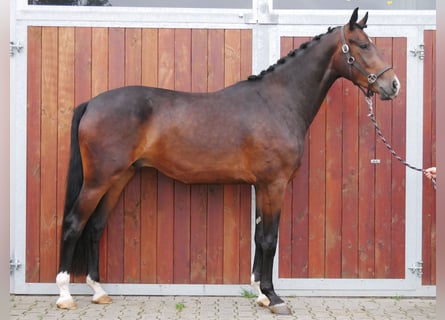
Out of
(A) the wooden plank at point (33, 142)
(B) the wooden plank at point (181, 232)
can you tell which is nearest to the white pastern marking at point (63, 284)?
(A) the wooden plank at point (33, 142)

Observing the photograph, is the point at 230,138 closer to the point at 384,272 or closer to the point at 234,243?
the point at 234,243

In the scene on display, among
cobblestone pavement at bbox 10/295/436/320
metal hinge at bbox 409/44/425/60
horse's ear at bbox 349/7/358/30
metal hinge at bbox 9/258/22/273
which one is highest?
horse's ear at bbox 349/7/358/30

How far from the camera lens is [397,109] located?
5031mm

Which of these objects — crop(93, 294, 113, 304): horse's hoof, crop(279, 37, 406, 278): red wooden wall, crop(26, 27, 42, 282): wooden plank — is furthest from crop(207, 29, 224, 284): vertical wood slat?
crop(26, 27, 42, 282): wooden plank

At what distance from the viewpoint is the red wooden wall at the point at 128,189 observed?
194 inches

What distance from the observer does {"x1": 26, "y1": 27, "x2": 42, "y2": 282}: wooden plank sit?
493 centimetres

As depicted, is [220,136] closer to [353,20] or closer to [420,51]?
[353,20]

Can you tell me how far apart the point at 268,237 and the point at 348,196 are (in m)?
0.97

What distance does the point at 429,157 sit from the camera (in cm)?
502

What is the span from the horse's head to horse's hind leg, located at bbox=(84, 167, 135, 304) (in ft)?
6.38

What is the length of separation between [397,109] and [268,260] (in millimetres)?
1797

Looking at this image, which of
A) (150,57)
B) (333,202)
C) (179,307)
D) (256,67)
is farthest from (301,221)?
(150,57)

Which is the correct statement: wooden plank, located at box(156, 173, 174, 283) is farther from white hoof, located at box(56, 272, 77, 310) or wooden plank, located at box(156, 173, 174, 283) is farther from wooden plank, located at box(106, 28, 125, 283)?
white hoof, located at box(56, 272, 77, 310)

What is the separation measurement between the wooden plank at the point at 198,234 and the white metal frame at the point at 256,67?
13cm
